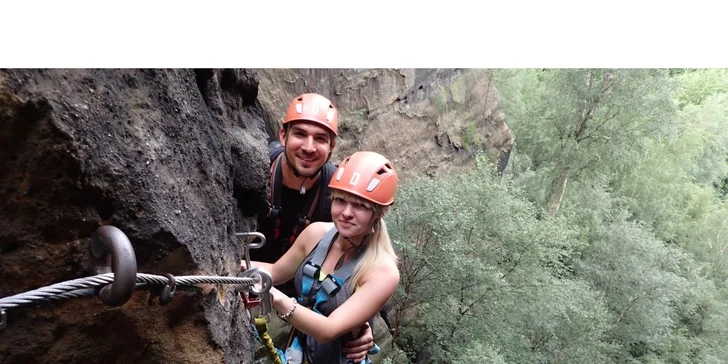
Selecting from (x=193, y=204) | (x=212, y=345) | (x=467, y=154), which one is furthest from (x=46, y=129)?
(x=467, y=154)

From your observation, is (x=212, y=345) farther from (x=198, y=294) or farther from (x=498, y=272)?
(x=498, y=272)

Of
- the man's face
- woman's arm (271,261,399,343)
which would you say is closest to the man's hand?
woman's arm (271,261,399,343)

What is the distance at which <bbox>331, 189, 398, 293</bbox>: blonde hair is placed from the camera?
2.33 meters

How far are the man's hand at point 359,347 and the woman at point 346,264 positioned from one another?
1.3 inches

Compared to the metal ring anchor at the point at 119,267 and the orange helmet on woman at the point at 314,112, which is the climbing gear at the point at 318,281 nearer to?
the orange helmet on woman at the point at 314,112

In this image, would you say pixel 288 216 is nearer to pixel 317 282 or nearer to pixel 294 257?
pixel 294 257

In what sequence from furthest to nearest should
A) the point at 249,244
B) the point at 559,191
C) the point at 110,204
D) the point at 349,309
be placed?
the point at 559,191
the point at 349,309
the point at 249,244
the point at 110,204

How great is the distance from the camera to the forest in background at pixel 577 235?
9.48m

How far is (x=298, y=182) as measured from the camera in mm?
3340

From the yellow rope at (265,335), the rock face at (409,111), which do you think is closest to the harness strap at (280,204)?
the yellow rope at (265,335)

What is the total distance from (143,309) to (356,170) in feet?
4.86

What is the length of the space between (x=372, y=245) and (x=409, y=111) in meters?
9.21

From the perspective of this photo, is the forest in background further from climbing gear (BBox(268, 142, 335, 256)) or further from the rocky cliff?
the rocky cliff

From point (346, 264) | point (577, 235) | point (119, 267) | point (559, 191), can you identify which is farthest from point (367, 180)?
point (559, 191)
